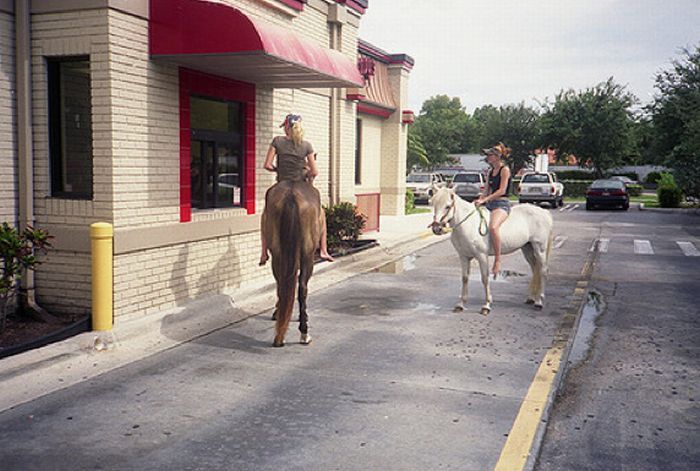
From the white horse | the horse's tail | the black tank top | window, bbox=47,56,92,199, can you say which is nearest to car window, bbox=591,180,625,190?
the white horse

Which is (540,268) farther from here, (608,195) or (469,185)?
(469,185)

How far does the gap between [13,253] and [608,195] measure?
3153 centimetres

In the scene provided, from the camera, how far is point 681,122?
34188mm

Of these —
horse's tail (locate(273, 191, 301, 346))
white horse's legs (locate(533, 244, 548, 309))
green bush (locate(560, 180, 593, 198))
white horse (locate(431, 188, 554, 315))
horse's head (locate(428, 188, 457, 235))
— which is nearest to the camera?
→ horse's tail (locate(273, 191, 301, 346))

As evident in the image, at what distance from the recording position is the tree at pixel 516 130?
200 ft

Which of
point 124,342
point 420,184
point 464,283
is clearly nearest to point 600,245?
point 464,283

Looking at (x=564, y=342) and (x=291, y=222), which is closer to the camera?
(x=291, y=222)

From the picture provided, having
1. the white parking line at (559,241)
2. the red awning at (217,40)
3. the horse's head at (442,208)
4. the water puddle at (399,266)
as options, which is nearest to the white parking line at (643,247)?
the white parking line at (559,241)

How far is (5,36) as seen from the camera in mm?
7543

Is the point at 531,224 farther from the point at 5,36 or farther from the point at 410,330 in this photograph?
the point at 5,36

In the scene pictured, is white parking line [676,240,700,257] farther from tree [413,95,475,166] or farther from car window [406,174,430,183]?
tree [413,95,475,166]

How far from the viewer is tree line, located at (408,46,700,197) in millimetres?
31062

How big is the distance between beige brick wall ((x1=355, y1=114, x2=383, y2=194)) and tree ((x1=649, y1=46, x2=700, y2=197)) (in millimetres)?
13989

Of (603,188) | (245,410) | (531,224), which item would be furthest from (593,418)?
(603,188)
